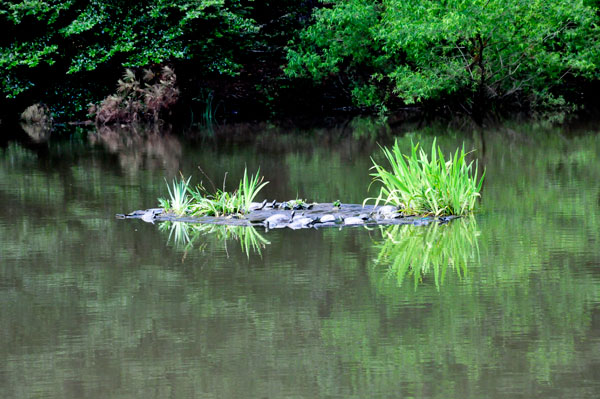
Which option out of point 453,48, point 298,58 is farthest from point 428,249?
point 298,58

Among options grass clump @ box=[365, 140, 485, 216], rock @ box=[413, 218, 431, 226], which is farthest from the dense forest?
rock @ box=[413, 218, 431, 226]

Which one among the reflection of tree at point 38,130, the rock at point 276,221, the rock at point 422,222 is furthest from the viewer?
the reflection of tree at point 38,130

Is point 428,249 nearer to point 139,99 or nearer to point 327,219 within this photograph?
point 327,219

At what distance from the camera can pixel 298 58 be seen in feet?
96.1

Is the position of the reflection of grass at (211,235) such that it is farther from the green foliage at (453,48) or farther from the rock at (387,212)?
the green foliage at (453,48)

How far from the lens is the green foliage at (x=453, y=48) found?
25.0m

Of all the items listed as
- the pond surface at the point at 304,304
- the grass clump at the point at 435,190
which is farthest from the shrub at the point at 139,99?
the grass clump at the point at 435,190

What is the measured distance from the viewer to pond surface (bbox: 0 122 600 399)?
4469 millimetres

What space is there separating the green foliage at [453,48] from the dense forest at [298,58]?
0.17 feet

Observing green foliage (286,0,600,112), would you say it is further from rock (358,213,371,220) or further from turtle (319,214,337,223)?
turtle (319,214,337,223)

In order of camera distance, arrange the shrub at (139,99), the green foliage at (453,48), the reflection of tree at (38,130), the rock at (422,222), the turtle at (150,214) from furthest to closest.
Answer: the shrub at (139,99) → the green foliage at (453,48) → the reflection of tree at (38,130) → the turtle at (150,214) → the rock at (422,222)

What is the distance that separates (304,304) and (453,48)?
883 inches

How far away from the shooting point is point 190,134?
77.3 ft

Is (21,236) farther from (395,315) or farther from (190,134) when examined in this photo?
(190,134)
